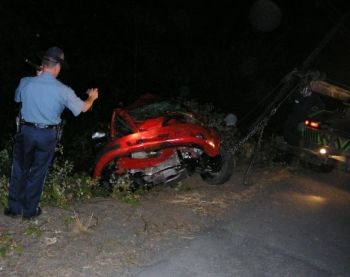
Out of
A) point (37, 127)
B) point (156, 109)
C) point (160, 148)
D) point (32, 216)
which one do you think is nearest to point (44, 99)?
point (37, 127)

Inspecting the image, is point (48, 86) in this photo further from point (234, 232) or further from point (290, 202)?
point (290, 202)

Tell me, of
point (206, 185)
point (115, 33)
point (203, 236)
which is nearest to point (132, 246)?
point (203, 236)

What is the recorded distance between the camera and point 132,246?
5.00 m

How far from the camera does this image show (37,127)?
512cm

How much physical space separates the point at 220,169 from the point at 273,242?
6.96ft

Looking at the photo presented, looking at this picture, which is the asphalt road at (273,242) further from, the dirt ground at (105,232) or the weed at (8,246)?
the weed at (8,246)

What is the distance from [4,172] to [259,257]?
5.02 meters

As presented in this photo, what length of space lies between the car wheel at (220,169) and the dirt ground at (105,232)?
0.49m

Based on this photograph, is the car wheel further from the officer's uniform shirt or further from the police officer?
the officer's uniform shirt

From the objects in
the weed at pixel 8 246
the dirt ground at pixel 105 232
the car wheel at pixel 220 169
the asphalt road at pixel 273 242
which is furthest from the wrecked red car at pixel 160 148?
the weed at pixel 8 246

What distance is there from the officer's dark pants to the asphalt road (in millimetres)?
1639

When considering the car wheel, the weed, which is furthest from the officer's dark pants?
the car wheel

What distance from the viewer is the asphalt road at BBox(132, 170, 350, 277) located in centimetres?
480

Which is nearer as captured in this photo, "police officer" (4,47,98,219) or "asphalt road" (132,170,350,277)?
"asphalt road" (132,170,350,277)
